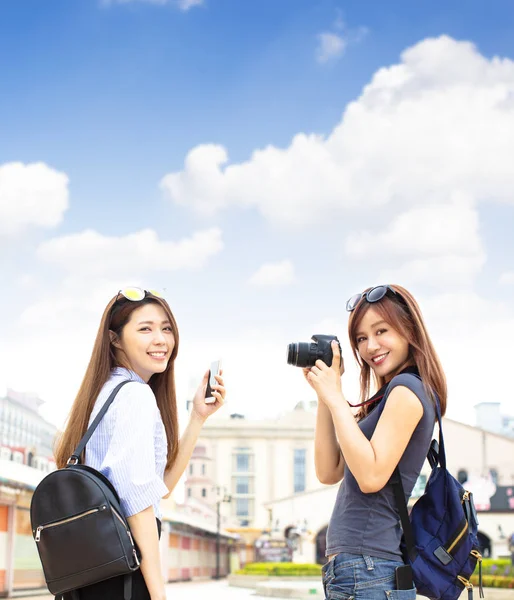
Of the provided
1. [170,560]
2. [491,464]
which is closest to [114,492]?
[170,560]

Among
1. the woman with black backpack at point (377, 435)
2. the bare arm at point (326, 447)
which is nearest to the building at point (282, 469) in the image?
the bare arm at point (326, 447)

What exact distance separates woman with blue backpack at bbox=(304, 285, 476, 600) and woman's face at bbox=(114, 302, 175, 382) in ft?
1.62

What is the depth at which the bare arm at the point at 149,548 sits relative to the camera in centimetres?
214

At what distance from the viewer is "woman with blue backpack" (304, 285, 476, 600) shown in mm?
2168

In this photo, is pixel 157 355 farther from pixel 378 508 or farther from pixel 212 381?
pixel 378 508

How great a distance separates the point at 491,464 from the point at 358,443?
131 feet

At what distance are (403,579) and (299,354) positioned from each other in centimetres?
68

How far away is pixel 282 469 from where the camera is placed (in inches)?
2282

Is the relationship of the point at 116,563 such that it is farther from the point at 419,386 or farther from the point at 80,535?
the point at 419,386

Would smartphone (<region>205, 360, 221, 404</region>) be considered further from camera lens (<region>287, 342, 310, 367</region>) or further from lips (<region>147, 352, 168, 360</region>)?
camera lens (<region>287, 342, 310, 367</region>)

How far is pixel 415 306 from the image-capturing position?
242 cm

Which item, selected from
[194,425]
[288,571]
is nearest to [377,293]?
[194,425]

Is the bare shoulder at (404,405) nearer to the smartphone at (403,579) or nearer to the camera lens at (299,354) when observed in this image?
the camera lens at (299,354)

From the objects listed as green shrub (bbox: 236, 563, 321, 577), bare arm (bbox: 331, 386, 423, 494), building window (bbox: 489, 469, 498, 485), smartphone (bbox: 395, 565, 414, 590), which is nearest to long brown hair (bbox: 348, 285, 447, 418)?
bare arm (bbox: 331, 386, 423, 494)
